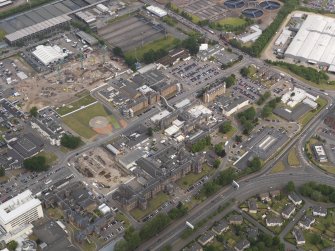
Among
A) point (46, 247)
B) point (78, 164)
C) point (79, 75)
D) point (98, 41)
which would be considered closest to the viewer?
point (46, 247)

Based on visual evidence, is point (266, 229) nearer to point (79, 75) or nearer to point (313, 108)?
point (313, 108)

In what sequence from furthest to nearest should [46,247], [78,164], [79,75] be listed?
[79,75]
[78,164]
[46,247]

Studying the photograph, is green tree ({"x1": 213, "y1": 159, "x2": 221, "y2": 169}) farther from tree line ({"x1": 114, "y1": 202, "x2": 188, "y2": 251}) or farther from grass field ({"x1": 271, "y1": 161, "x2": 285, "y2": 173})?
tree line ({"x1": 114, "y1": 202, "x2": 188, "y2": 251})

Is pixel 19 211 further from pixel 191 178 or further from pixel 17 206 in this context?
pixel 191 178

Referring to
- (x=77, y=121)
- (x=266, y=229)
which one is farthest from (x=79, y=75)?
(x=266, y=229)

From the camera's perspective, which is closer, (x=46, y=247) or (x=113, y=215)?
(x=46, y=247)

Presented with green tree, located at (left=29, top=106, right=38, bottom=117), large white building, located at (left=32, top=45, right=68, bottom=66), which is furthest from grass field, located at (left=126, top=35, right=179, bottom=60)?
green tree, located at (left=29, top=106, right=38, bottom=117)
